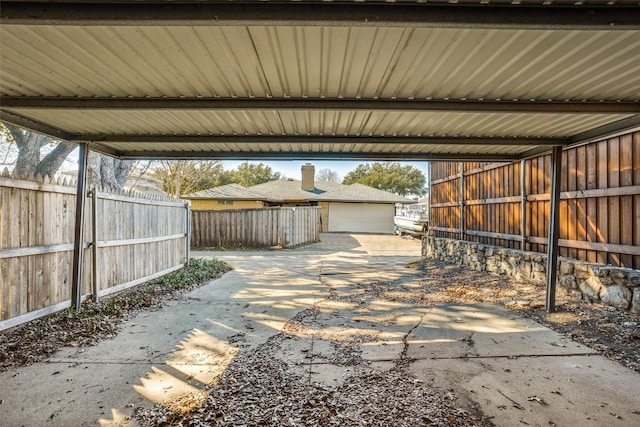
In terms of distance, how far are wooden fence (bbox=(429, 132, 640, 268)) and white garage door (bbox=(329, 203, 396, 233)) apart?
13.8 metres

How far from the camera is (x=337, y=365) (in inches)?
129

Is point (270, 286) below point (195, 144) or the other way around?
below

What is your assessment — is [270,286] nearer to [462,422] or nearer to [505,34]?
[462,422]

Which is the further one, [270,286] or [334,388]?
[270,286]

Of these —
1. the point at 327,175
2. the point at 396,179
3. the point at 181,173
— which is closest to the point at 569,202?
the point at 181,173

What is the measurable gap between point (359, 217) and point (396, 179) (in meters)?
13.3

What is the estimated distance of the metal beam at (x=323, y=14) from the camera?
2025mm

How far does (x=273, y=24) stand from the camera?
6.80 feet

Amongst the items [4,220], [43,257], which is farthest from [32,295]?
[4,220]

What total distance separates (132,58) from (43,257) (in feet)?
10.7

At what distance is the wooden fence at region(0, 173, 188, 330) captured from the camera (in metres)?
3.94

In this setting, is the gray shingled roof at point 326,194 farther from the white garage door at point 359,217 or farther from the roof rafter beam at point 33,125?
the roof rafter beam at point 33,125

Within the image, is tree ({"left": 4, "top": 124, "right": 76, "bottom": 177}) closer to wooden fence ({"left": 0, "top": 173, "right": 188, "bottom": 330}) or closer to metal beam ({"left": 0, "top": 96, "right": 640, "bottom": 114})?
wooden fence ({"left": 0, "top": 173, "right": 188, "bottom": 330})

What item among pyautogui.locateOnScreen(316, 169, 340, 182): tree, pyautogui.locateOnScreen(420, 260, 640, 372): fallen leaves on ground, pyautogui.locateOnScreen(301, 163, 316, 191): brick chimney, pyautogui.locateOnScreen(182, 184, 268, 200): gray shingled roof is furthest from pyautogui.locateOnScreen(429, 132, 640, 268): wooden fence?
pyautogui.locateOnScreen(316, 169, 340, 182): tree
